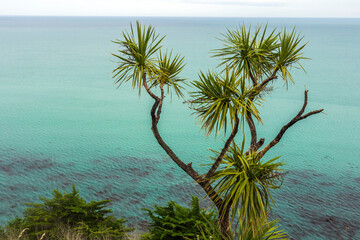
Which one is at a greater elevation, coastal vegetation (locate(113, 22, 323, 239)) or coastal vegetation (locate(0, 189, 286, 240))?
coastal vegetation (locate(113, 22, 323, 239))

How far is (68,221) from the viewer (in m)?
7.28

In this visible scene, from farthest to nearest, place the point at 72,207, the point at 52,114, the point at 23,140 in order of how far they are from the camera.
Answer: the point at 52,114 < the point at 23,140 < the point at 72,207

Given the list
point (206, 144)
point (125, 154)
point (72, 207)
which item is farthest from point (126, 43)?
point (206, 144)

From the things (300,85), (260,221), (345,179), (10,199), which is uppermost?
(300,85)

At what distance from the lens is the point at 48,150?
54.4ft

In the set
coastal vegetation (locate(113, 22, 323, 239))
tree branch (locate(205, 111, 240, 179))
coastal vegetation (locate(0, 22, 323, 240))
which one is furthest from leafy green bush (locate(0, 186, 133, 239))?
tree branch (locate(205, 111, 240, 179))

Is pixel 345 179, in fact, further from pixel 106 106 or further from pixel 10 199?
pixel 106 106

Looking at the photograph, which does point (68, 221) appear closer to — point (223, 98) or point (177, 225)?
point (177, 225)

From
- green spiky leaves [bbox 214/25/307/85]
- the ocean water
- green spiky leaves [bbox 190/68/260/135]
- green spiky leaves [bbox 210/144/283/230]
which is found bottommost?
the ocean water

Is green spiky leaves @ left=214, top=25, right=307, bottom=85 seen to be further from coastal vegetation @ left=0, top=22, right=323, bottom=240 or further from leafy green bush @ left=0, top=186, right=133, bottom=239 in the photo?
leafy green bush @ left=0, top=186, right=133, bottom=239

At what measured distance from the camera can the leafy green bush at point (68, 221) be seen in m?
7.04

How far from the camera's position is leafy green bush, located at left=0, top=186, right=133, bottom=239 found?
704 centimetres

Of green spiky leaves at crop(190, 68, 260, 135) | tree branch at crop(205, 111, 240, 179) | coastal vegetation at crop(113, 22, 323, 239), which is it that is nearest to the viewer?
coastal vegetation at crop(113, 22, 323, 239)

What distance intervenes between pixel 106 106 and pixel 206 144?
10490 mm
